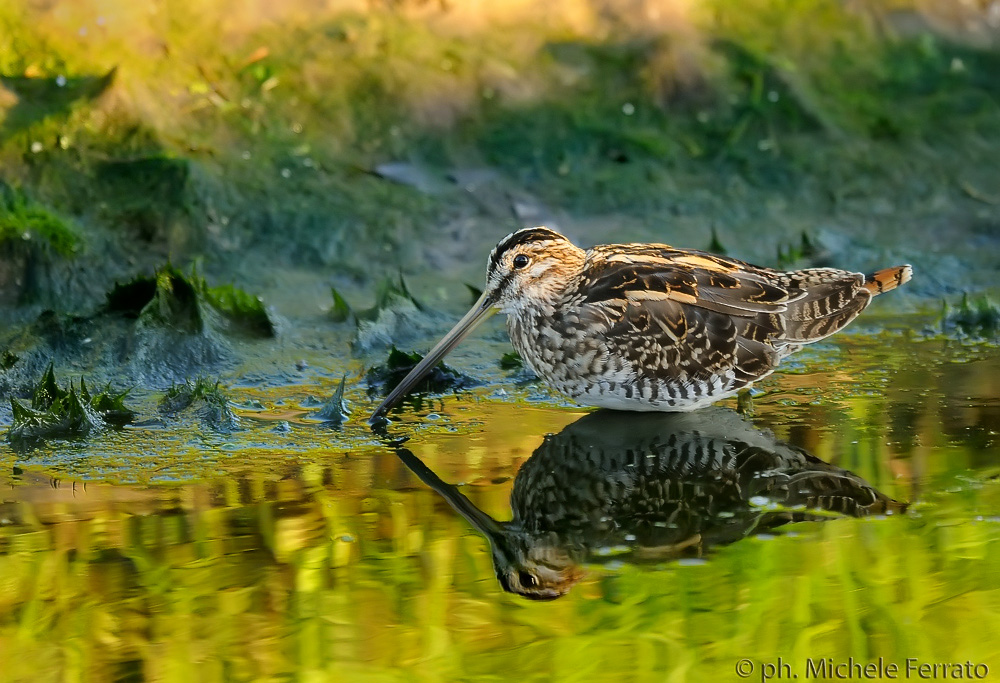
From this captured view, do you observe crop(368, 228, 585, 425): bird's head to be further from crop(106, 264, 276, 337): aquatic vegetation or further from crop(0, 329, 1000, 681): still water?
crop(106, 264, 276, 337): aquatic vegetation

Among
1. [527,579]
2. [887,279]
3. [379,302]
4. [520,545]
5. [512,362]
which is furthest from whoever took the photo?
[379,302]

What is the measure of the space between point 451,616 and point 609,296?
1.98 m

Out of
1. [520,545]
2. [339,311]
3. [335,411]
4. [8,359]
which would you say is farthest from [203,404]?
[520,545]

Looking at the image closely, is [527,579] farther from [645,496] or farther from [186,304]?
[186,304]

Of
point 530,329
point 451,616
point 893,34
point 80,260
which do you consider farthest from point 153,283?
point 893,34

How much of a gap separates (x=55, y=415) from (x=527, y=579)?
2204mm

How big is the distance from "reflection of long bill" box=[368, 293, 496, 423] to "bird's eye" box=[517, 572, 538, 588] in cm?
165

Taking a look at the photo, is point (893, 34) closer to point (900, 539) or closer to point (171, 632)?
point (900, 539)

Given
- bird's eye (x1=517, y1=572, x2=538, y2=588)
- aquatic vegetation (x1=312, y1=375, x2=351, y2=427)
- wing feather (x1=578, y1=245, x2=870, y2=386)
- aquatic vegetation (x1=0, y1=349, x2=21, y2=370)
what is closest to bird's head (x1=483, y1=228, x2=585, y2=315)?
wing feather (x1=578, y1=245, x2=870, y2=386)

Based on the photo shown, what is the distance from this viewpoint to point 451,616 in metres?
3.66

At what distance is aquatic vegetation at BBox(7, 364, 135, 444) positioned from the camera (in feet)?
16.8

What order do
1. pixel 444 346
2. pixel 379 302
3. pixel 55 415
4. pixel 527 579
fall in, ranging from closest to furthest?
1. pixel 527 579
2. pixel 55 415
3. pixel 444 346
4. pixel 379 302

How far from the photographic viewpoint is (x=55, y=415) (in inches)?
203

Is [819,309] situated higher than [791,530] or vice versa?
[819,309]
